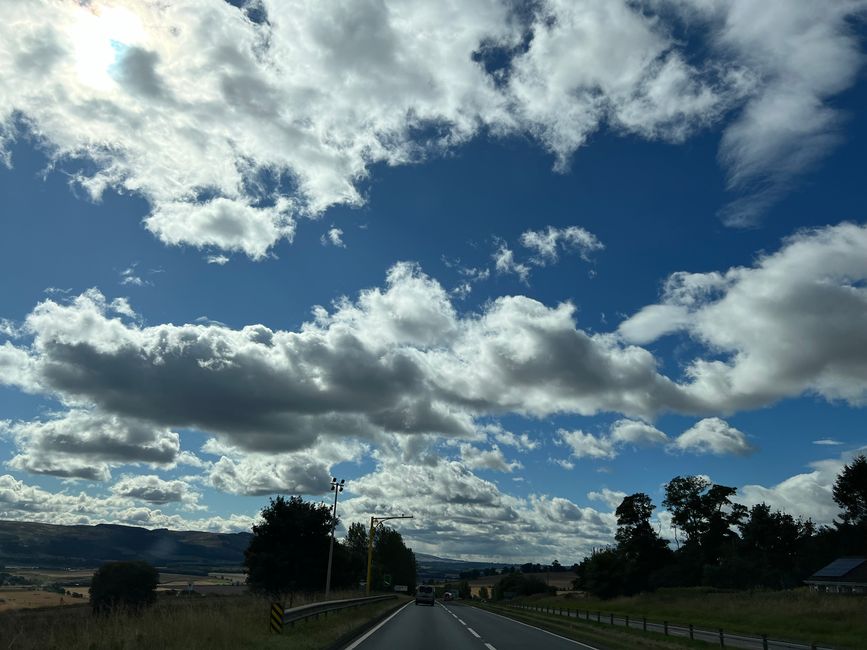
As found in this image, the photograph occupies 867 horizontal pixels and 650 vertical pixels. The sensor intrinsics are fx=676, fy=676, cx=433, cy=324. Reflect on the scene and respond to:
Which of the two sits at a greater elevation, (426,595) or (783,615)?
(783,615)

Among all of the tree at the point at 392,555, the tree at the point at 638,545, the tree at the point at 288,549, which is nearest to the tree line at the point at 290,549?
the tree at the point at 288,549

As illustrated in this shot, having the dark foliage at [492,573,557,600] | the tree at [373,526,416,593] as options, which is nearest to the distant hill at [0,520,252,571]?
the tree at [373,526,416,593]

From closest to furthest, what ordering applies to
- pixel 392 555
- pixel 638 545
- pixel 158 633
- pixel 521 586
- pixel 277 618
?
pixel 158 633, pixel 277 618, pixel 638 545, pixel 521 586, pixel 392 555

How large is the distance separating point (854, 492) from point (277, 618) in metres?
93.9

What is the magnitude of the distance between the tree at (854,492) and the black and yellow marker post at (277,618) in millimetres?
89474

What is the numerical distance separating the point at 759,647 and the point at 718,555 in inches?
3373

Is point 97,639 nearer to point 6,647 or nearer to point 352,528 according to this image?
point 6,647

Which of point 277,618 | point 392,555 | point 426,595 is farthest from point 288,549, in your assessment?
point 392,555

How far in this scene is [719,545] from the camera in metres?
105

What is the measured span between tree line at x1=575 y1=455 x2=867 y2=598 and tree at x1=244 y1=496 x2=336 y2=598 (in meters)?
48.7

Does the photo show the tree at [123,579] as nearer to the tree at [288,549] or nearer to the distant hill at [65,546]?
the tree at [288,549]

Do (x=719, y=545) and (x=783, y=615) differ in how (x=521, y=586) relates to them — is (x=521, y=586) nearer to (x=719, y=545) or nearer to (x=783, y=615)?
(x=719, y=545)

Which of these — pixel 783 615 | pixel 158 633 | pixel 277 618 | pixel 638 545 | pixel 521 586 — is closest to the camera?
pixel 158 633

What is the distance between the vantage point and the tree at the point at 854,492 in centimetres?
8625
